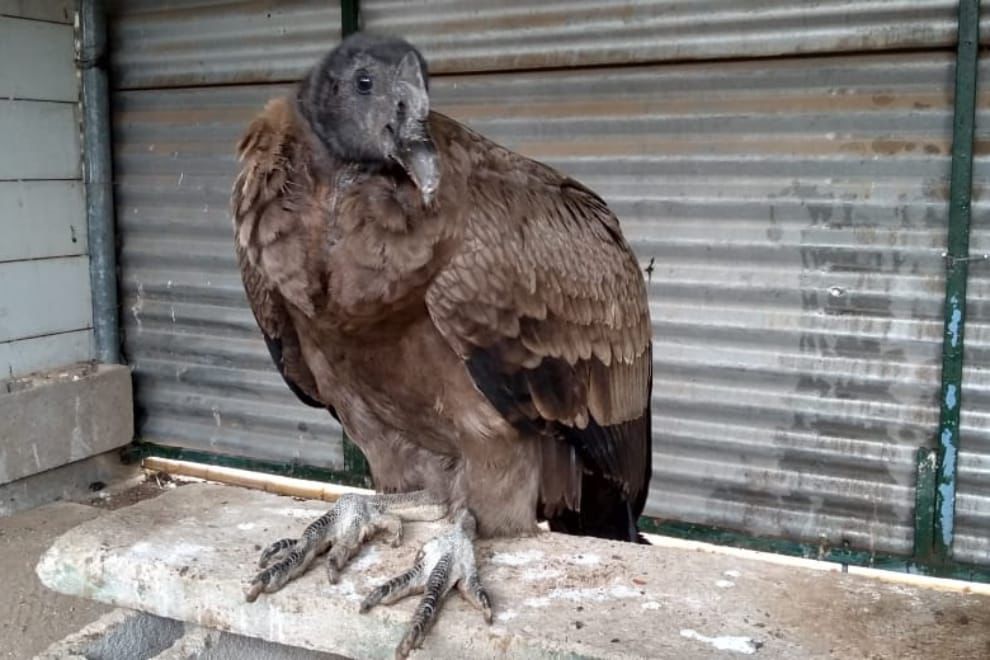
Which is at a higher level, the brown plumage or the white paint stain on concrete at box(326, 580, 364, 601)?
the brown plumage

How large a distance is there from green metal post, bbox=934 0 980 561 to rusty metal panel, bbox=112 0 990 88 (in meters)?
0.10

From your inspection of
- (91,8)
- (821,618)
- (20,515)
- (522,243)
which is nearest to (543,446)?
(522,243)

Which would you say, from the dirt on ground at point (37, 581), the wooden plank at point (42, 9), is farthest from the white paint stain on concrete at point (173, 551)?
the wooden plank at point (42, 9)

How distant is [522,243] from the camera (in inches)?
90.1

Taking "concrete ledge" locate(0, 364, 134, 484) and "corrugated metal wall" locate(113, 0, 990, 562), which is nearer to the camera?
"corrugated metal wall" locate(113, 0, 990, 562)

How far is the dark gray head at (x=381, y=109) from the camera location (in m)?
2.02

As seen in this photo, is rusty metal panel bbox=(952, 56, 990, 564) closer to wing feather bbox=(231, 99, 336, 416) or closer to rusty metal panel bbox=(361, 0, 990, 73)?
rusty metal panel bbox=(361, 0, 990, 73)

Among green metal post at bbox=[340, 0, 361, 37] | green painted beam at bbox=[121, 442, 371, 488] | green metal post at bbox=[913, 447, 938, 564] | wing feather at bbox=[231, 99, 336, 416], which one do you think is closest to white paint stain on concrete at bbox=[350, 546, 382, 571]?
wing feather at bbox=[231, 99, 336, 416]

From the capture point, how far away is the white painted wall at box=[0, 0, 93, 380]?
210 inches

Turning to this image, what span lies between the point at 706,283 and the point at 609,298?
1.88 meters

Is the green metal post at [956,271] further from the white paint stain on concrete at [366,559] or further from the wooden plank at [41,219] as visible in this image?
the wooden plank at [41,219]

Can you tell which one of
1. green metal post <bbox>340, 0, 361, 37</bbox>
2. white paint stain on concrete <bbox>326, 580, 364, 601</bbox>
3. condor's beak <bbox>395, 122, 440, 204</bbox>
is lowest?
white paint stain on concrete <bbox>326, 580, 364, 601</bbox>

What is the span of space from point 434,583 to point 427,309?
1.98 feet

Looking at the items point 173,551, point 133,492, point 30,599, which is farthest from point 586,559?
point 133,492
